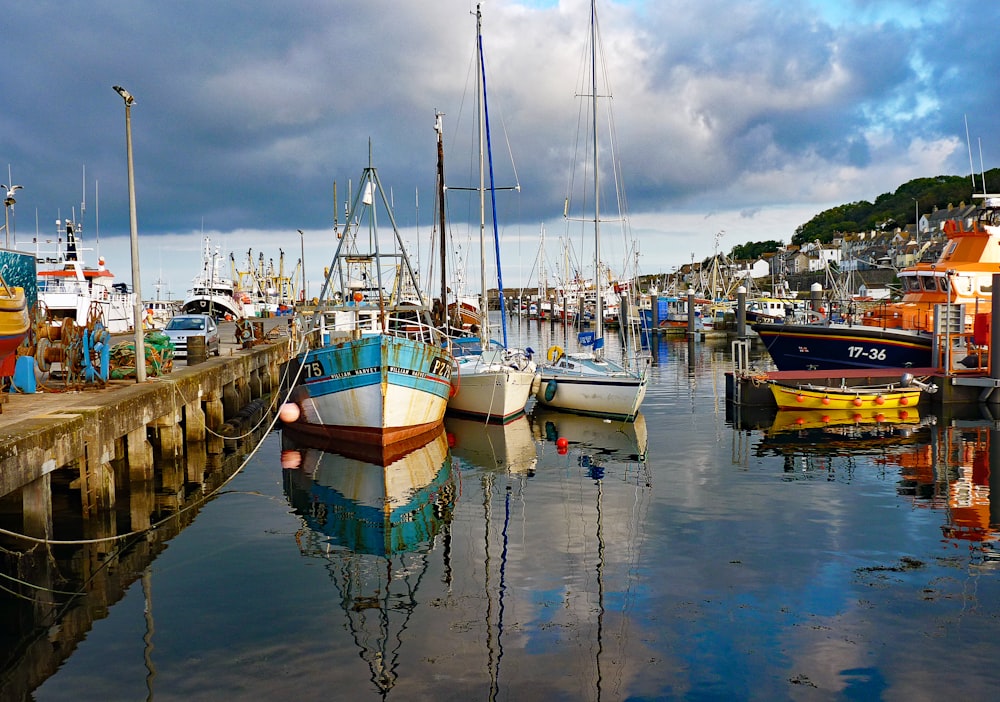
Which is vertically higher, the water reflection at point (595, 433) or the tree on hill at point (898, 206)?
the tree on hill at point (898, 206)

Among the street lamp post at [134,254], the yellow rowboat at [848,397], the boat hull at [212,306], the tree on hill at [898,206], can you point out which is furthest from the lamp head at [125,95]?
the tree on hill at [898,206]

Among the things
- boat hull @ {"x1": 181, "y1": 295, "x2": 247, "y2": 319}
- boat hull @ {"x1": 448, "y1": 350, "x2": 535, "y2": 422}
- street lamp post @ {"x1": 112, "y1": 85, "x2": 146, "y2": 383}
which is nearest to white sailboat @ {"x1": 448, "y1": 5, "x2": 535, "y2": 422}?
boat hull @ {"x1": 448, "y1": 350, "x2": 535, "y2": 422}

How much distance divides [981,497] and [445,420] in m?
14.4

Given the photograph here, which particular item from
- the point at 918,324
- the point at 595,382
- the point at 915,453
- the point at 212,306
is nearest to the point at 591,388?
the point at 595,382

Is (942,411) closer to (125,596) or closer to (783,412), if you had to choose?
(783,412)

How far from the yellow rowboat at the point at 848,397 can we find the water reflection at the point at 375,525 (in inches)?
Result: 440

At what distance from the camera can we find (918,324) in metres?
32.2

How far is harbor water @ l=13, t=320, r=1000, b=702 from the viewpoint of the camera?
8539mm

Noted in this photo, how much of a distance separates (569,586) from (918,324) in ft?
84.5

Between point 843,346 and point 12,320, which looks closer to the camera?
point 12,320

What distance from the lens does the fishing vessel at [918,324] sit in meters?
30.3

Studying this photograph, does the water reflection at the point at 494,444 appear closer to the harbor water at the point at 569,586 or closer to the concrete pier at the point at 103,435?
the harbor water at the point at 569,586

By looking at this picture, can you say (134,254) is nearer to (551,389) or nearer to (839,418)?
(551,389)

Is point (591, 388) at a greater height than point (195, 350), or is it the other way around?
point (195, 350)
